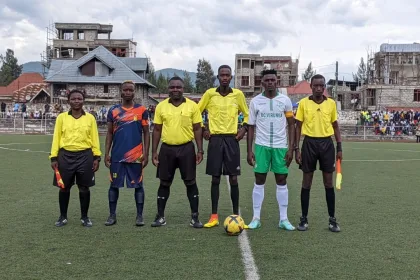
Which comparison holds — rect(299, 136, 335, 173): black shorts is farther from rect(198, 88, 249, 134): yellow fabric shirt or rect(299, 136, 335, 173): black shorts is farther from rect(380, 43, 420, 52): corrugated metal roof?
rect(380, 43, 420, 52): corrugated metal roof

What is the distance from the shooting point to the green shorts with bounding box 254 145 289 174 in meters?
6.83

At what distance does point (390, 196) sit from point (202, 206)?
145 inches

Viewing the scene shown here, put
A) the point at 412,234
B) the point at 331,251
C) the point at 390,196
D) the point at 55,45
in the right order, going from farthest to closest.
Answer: the point at 55,45
the point at 390,196
the point at 412,234
the point at 331,251

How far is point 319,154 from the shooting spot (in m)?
6.82

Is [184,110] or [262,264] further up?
[184,110]

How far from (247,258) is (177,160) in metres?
1.97

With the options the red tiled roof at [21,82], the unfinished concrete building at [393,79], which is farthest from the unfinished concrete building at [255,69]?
the red tiled roof at [21,82]

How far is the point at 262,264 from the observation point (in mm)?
5230

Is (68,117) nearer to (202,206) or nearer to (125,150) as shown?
(125,150)

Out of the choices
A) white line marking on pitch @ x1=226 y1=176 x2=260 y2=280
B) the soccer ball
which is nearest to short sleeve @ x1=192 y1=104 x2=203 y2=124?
the soccer ball

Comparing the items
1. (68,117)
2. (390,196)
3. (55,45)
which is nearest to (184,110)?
(68,117)

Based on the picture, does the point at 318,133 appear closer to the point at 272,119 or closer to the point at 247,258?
the point at 272,119

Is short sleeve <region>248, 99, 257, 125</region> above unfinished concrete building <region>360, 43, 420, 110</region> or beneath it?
beneath

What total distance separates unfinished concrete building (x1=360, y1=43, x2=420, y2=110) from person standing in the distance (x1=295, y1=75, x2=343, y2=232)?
50818 millimetres
